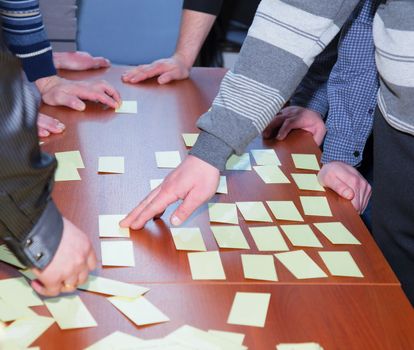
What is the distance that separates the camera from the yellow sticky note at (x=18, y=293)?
1.14m

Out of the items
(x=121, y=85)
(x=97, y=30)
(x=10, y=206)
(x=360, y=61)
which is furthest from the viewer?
(x=97, y=30)

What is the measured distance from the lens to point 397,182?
1590mm

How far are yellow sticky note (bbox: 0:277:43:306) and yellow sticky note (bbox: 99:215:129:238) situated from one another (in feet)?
0.66

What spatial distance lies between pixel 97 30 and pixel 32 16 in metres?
0.94

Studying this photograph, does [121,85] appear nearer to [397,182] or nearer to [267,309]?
[397,182]

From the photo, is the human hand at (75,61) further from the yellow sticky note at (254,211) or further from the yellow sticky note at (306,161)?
the yellow sticky note at (254,211)

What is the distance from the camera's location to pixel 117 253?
1.28 m

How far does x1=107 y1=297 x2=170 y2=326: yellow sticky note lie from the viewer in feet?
3.61

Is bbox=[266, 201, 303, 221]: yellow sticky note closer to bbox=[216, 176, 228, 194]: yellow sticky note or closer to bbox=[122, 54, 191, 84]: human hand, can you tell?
bbox=[216, 176, 228, 194]: yellow sticky note

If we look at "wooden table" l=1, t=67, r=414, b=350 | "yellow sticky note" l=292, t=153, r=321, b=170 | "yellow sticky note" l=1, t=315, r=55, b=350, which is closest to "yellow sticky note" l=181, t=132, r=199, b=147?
"wooden table" l=1, t=67, r=414, b=350

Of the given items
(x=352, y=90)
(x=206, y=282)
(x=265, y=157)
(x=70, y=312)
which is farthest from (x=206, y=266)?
(x=352, y=90)

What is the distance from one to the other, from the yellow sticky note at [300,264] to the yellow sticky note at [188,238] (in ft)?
0.49

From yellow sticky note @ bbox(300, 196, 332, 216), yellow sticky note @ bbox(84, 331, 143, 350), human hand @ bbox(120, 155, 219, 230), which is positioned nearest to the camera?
yellow sticky note @ bbox(84, 331, 143, 350)

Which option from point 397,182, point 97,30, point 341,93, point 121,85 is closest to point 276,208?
point 397,182
